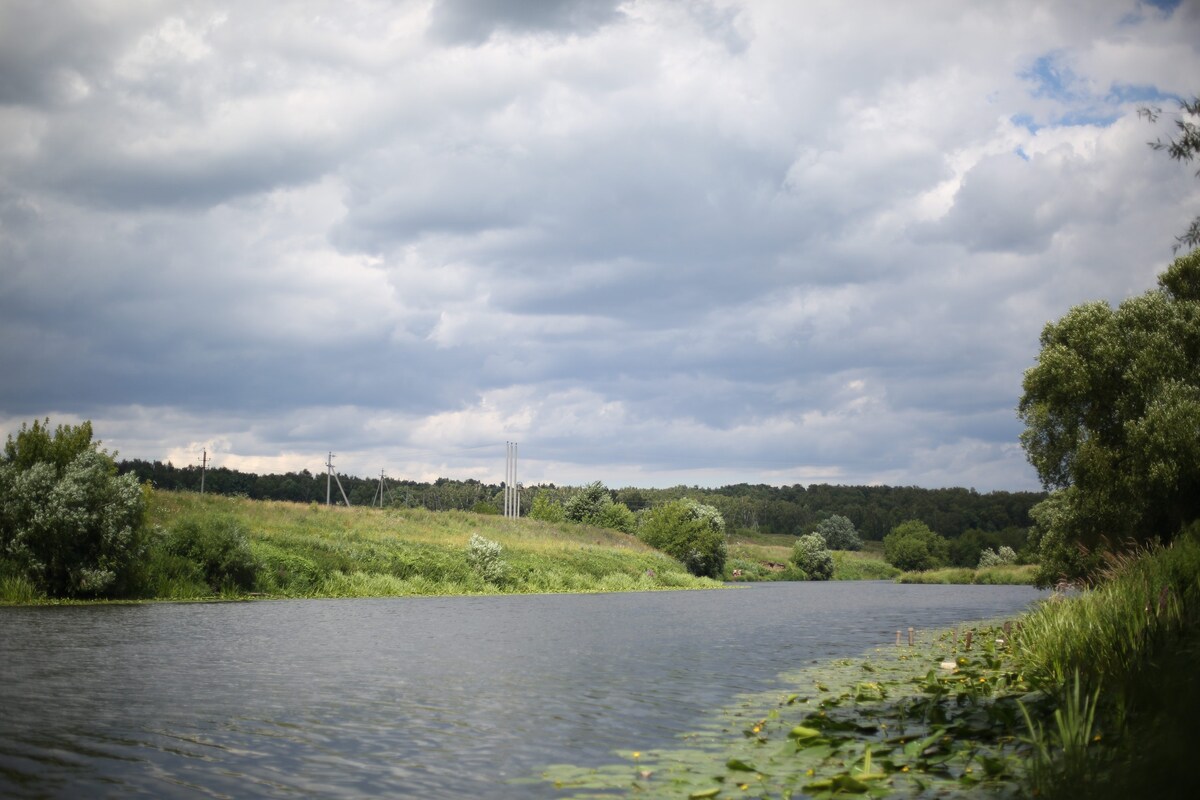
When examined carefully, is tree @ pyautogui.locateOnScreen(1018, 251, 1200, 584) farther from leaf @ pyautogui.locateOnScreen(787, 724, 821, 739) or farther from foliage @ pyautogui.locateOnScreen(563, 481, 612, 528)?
foliage @ pyautogui.locateOnScreen(563, 481, 612, 528)

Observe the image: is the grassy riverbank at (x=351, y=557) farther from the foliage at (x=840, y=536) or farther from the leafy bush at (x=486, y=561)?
the foliage at (x=840, y=536)

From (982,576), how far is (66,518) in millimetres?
95166

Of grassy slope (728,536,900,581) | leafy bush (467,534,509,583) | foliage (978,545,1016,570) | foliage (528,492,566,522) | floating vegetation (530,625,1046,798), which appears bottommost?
grassy slope (728,536,900,581)

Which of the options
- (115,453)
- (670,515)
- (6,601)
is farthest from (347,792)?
(670,515)

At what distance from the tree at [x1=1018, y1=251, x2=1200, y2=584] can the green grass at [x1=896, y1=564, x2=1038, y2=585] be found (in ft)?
185

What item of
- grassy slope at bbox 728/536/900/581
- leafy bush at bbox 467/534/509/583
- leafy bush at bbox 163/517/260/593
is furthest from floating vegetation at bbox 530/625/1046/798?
grassy slope at bbox 728/536/900/581

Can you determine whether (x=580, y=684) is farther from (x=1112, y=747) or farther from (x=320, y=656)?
(x=1112, y=747)

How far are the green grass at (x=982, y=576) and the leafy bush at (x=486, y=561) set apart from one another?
57684 mm

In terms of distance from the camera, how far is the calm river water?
10.9 metres

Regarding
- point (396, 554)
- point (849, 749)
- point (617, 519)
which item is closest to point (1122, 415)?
point (849, 749)

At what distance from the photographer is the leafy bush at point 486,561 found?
60219mm

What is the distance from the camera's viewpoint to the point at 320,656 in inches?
897

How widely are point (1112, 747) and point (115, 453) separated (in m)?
41.3

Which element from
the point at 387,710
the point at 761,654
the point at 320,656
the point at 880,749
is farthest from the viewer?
the point at 761,654
